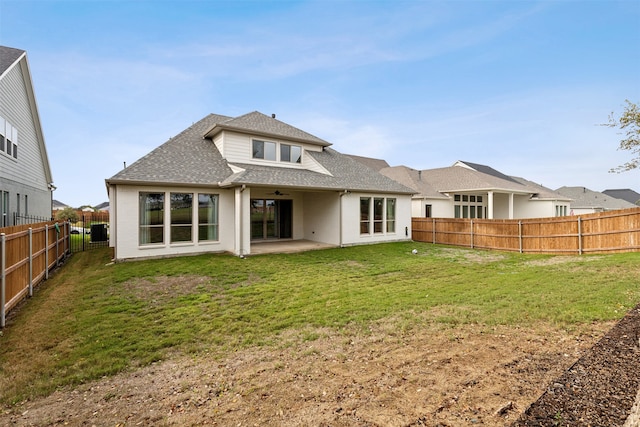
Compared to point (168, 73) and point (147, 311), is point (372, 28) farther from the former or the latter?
point (147, 311)

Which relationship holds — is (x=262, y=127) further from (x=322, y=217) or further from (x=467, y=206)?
(x=467, y=206)

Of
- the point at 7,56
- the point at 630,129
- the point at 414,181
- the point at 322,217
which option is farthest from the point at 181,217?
the point at 414,181

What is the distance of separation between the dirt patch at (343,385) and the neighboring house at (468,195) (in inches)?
775

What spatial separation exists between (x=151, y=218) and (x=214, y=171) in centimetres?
313

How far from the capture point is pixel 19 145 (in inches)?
523

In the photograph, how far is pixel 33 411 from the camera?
294 cm

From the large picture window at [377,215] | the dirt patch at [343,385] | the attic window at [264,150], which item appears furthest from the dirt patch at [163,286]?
the large picture window at [377,215]

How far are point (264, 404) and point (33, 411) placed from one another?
2.33m

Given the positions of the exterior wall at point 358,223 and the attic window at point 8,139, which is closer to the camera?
the attic window at point 8,139

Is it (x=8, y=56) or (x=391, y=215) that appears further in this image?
(x=391, y=215)

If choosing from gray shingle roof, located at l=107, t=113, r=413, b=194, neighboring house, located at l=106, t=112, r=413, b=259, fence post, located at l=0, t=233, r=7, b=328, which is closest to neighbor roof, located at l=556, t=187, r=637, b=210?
neighboring house, located at l=106, t=112, r=413, b=259

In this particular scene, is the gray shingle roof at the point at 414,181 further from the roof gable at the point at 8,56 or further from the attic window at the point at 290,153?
the roof gable at the point at 8,56

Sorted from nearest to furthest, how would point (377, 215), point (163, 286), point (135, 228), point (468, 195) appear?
point (163, 286) < point (135, 228) < point (377, 215) < point (468, 195)

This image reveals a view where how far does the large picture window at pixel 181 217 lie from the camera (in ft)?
38.0
